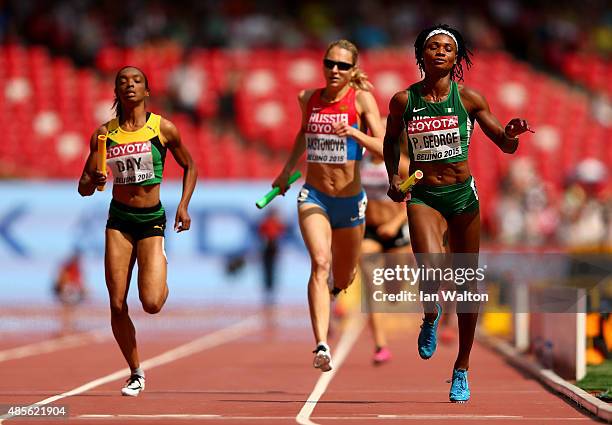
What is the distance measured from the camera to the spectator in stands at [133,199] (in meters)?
10.9

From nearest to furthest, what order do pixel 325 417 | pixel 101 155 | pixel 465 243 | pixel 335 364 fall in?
1. pixel 325 417
2. pixel 465 243
3. pixel 101 155
4. pixel 335 364

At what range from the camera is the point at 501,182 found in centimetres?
2908

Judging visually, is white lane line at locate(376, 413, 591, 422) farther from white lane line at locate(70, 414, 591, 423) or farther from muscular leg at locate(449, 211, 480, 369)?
muscular leg at locate(449, 211, 480, 369)

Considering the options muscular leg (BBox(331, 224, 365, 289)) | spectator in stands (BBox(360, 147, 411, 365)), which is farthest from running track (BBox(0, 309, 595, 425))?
muscular leg (BBox(331, 224, 365, 289))

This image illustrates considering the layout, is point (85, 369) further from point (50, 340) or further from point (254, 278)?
point (254, 278)

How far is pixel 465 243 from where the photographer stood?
10406 millimetres

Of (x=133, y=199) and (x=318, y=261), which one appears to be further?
(x=318, y=261)

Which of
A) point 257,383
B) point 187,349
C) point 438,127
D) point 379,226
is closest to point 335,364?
point 379,226

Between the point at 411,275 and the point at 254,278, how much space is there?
12583 mm

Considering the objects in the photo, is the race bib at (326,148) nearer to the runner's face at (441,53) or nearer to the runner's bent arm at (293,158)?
the runner's bent arm at (293,158)

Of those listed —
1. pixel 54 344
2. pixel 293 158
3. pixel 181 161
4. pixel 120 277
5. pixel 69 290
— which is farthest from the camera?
pixel 69 290

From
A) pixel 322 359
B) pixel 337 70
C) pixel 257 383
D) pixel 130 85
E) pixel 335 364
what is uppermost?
pixel 337 70

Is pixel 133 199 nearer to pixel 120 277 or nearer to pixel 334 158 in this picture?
pixel 120 277

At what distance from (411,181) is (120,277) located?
2.39 metres
